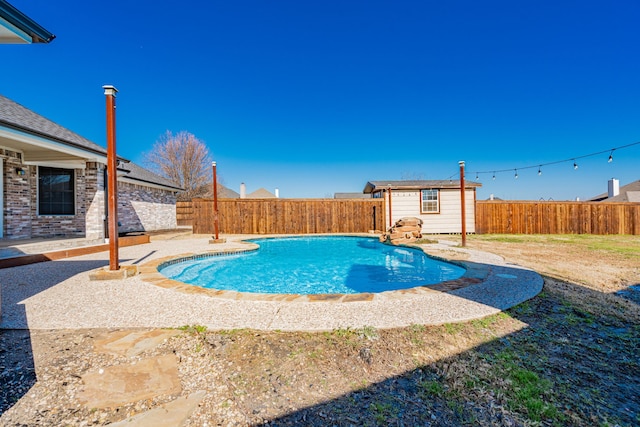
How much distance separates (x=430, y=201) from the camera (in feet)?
44.4

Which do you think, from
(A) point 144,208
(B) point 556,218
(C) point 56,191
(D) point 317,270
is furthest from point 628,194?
(C) point 56,191

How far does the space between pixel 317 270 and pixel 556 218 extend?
1344 centimetres

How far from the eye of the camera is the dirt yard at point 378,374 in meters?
1.61

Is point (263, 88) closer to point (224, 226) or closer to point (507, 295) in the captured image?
point (224, 226)

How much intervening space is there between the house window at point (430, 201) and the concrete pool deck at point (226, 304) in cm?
865

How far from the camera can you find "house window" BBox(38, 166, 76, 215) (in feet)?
27.9

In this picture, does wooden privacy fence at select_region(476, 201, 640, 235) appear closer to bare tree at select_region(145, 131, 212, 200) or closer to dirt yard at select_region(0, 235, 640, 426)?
dirt yard at select_region(0, 235, 640, 426)

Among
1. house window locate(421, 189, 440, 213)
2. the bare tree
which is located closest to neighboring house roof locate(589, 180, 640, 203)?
house window locate(421, 189, 440, 213)

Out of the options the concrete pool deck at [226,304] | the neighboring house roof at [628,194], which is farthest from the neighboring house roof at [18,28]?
the neighboring house roof at [628,194]

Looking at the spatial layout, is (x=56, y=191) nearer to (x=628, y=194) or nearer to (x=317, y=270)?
(x=317, y=270)

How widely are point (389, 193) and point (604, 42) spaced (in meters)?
9.96

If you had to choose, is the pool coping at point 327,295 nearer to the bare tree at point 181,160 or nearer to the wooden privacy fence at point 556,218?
the wooden privacy fence at point 556,218

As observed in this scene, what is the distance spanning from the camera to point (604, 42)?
10867 mm

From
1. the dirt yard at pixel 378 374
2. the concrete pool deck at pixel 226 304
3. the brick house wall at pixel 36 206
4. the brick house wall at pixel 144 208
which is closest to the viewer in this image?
the dirt yard at pixel 378 374
